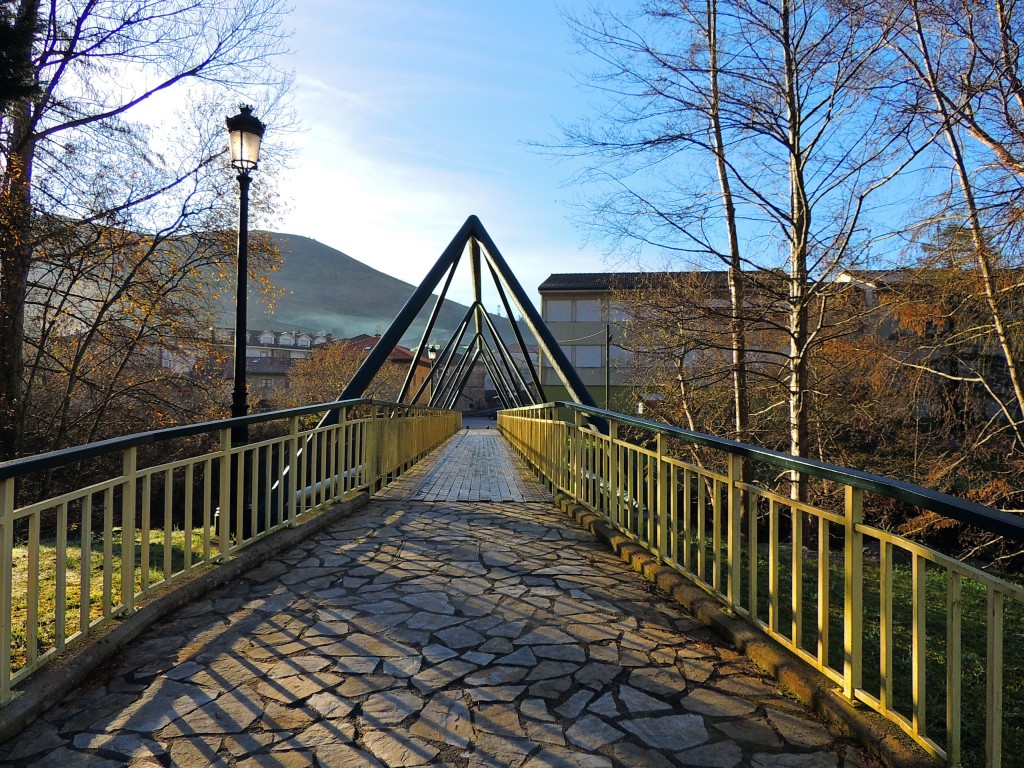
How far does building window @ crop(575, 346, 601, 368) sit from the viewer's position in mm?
40625

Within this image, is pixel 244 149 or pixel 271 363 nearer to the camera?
pixel 244 149

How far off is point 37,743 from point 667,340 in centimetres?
950

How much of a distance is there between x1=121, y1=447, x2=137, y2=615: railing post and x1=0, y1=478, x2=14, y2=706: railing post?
75 centimetres

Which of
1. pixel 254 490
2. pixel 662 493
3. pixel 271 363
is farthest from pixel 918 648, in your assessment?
pixel 271 363

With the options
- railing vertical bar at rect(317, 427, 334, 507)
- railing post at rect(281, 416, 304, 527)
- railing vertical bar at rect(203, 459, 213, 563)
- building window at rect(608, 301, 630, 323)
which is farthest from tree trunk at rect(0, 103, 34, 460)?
building window at rect(608, 301, 630, 323)

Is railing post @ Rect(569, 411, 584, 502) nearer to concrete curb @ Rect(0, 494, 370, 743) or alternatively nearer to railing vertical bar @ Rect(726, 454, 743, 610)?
concrete curb @ Rect(0, 494, 370, 743)

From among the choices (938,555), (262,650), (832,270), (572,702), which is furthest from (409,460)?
(938,555)

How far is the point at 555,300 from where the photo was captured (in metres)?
42.1

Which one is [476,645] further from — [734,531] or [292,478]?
[292,478]

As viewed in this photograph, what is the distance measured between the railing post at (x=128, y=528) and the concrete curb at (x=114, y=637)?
9 cm

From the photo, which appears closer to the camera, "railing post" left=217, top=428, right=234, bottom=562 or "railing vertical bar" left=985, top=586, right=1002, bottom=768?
"railing vertical bar" left=985, top=586, right=1002, bottom=768

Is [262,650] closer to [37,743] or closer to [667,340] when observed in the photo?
[37,743]

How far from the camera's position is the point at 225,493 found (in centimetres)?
395

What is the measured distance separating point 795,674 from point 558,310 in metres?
40.0
